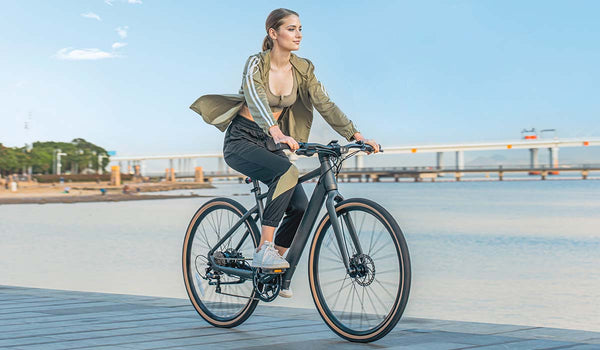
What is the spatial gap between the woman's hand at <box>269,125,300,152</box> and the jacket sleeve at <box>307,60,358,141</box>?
17.6 inches

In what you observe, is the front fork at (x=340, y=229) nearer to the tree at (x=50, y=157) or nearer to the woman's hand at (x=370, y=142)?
the woman's hand at (x=370, y=142)

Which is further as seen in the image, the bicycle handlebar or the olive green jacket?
the olive green jacket

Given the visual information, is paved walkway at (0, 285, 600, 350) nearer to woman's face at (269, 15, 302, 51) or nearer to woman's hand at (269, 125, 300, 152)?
woman's hand at (269, 125, 300, 152)

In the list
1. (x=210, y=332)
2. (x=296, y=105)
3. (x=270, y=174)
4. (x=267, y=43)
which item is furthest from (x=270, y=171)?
(x=210, y=332)

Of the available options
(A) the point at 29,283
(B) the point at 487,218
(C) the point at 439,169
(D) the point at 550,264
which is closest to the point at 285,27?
(A) the point at 29,283

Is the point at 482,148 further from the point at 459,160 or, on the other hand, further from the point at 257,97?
the point at 257,97

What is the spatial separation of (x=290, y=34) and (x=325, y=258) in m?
1.26

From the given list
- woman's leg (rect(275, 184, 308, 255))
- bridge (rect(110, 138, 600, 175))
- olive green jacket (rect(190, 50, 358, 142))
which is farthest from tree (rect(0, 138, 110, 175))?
woman's leg (rect(275, 184, 308, 255))

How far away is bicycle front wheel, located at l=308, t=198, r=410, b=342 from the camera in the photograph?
3672 millimetres

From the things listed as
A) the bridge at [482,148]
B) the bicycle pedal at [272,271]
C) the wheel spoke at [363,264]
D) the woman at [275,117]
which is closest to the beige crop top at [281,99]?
the woman at [275,117]

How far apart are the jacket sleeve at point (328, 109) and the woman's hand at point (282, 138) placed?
0.45m

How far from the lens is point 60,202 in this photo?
157 feet

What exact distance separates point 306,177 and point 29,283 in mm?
8892

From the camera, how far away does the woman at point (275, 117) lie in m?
4.12
